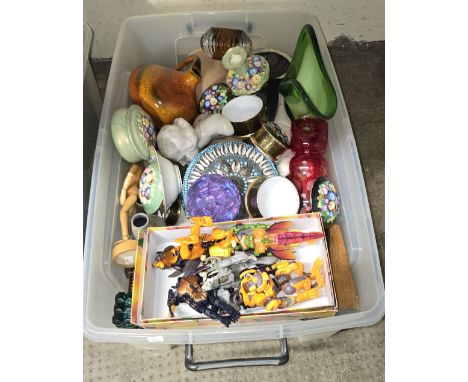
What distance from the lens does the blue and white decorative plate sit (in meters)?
0.93

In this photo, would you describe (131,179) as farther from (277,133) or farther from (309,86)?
(309,86)

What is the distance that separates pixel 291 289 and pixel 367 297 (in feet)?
0.54

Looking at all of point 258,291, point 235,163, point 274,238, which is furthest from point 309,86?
point 258,291

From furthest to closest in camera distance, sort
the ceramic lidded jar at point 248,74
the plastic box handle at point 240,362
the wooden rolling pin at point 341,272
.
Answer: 1. the ceramic lidded jar at point 248,74
2. the wooden rolling pin at point 341,272
3. the plastic box handle at point 240,362

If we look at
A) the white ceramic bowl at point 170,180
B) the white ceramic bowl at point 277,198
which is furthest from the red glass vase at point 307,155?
the white ceramic bowl at point 170,180

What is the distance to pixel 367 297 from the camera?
0.83 metres

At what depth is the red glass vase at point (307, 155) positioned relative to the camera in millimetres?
899

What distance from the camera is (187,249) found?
79cm

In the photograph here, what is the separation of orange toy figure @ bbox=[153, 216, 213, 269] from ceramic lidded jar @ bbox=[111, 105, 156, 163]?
20cm

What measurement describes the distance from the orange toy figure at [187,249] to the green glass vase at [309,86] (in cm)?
33

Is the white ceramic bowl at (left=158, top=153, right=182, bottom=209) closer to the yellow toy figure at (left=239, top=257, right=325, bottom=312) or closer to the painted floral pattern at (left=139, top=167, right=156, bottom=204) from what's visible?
the painted floral pattern at (left=139, top=167, right=156, bottom=204)

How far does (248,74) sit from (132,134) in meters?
0.30

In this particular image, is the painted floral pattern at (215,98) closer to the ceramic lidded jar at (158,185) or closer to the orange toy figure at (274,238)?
the ceramic lidded jar at (158,185)
